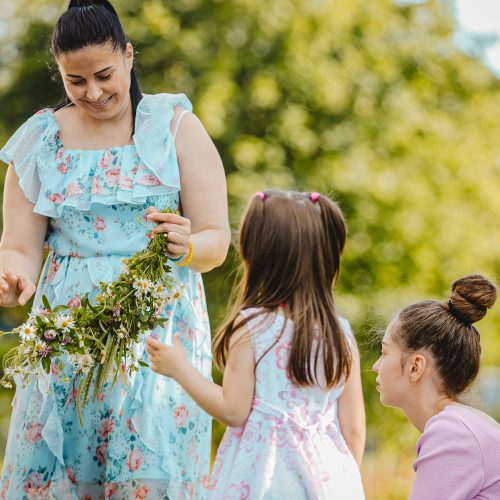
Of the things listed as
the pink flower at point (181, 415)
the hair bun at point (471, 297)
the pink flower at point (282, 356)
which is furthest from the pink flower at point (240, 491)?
the hair bun at point (471, 297)

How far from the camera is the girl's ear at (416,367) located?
2848 millimetres

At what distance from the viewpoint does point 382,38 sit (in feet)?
27.8

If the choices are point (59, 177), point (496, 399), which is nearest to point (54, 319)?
point (59, 177)

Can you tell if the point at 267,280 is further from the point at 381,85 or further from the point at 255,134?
the point at 381,85

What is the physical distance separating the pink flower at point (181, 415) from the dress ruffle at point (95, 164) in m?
0.68

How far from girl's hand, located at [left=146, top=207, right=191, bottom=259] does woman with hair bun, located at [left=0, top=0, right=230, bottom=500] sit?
0.04 metres

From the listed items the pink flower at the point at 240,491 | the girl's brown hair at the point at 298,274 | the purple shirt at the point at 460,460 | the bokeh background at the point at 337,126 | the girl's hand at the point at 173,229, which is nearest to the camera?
the purple shirt at the point at 460,460

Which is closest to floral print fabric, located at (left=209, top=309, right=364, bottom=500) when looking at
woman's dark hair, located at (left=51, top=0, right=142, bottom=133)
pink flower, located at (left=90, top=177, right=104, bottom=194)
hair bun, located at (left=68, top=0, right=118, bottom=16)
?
pink flower, located at (left=90, top=177, right=104, bottom=194)

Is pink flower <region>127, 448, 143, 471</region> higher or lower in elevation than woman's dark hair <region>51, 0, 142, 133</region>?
lower

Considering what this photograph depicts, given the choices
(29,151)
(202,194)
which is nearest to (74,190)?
(29,151)

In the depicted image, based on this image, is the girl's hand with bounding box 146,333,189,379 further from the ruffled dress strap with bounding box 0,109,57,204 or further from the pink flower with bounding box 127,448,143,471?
the ruffled dress strap with bounding box 0,109,57,204

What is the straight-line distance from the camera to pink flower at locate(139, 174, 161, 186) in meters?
3.03

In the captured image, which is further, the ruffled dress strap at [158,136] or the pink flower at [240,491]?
the ruffled dress strap at [158,136]

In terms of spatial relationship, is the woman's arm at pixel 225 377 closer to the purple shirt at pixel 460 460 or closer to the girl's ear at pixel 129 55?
the purple shirt at pixel 460 460
